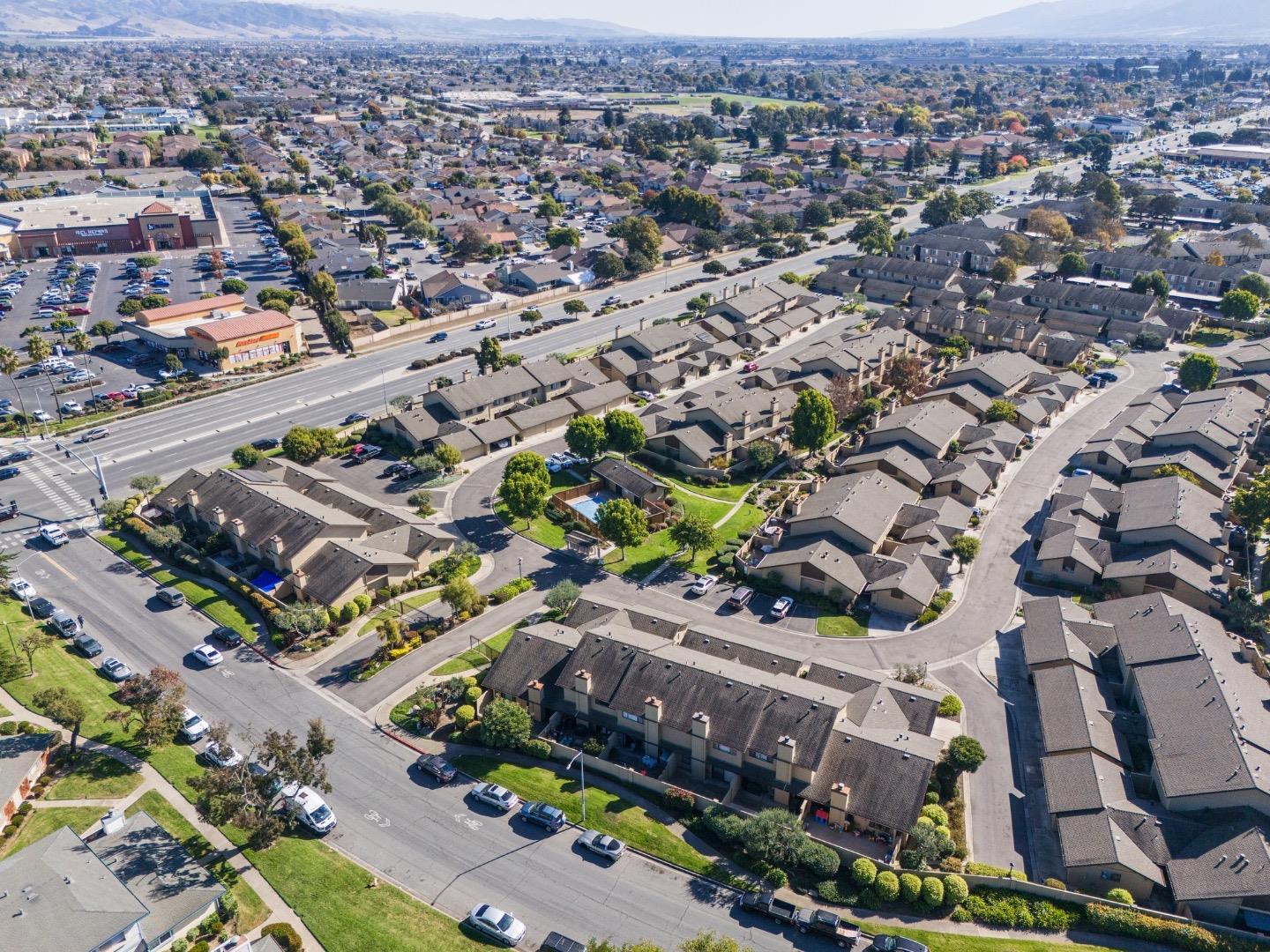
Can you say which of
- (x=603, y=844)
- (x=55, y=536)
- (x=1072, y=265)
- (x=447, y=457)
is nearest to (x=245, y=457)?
(x=55, y=536)

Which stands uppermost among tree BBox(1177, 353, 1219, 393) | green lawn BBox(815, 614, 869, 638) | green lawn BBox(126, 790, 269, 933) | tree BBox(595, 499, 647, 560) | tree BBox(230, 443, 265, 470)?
tree BBox(1177, 353, 1219, 393)

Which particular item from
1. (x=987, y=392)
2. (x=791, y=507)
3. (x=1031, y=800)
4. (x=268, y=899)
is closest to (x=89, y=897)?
(x=268, y=899)

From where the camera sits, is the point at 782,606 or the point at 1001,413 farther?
the point at 1001,413

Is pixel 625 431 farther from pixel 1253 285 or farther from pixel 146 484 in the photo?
pixel 1253 285

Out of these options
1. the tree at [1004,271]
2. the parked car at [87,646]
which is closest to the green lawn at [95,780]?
the parked car at [87,646]

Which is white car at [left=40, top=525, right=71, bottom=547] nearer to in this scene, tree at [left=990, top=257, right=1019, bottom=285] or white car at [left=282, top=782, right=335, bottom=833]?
white car at [left=282, top=782, right=335, bottom=833]

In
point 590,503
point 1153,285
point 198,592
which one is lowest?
point 198,592

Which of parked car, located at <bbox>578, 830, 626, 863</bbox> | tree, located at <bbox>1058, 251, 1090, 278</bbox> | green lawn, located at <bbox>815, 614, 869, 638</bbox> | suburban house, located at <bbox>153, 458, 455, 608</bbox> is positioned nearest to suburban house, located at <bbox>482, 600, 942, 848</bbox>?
parked car, located at <bbox>578, 830, 626, 863</bbox>
